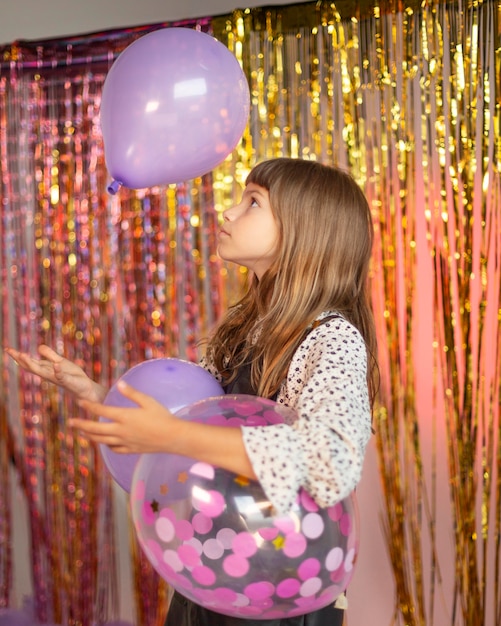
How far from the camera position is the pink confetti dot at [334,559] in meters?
1.06

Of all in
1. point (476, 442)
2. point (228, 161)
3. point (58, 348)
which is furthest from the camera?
point (58, 348)

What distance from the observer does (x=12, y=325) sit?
9.42ft

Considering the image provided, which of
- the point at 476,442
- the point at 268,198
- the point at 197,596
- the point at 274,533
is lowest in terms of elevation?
the point at 476,442

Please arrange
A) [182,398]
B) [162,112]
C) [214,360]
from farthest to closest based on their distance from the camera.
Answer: [214,360] < [162,112] < [182,398]

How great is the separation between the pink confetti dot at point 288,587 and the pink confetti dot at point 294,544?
0.12 ft

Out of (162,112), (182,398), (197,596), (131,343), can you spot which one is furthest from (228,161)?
(197,596)

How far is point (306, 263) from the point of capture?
53.8 inches

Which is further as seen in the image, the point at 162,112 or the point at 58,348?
the point at 58,348

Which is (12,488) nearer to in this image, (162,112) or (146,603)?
(146,603)

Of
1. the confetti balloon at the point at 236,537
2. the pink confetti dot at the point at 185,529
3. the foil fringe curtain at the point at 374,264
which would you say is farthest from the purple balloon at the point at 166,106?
the foil fringe curtain at the point at 374,264

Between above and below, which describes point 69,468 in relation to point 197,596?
below

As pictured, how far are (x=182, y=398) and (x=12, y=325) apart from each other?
175 cm

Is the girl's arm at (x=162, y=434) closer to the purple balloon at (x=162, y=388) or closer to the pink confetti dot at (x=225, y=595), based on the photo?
the pink confetti dot at (x=225, y=595)

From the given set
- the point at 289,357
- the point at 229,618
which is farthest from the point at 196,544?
the point at 289,357
